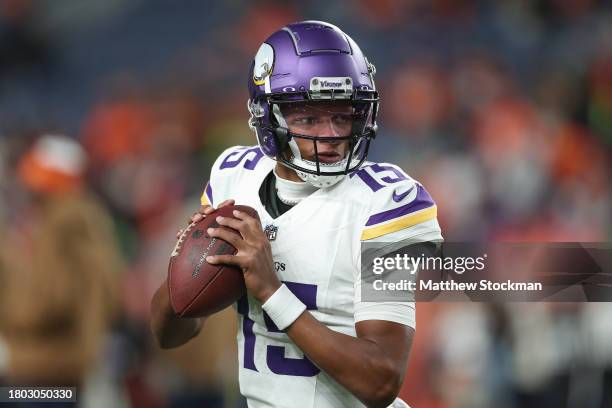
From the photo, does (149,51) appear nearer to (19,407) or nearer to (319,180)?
(19,407)

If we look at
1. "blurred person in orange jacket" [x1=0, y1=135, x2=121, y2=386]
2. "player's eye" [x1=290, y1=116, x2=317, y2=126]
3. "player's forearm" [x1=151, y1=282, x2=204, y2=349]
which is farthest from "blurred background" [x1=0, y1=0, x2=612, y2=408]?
"player's eye" [x1=290, y1=116, x2=317, y2=126]

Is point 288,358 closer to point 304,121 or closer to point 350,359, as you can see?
point 350,359

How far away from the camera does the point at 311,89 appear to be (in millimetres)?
2369

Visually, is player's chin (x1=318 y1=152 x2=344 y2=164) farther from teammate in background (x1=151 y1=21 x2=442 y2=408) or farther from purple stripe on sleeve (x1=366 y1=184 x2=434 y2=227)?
purple stripe on sleeve (x1=366 y1=184 x2=434 y2=227)

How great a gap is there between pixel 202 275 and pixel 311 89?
55 cm

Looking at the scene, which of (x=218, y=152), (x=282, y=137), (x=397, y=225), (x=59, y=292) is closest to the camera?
(x=397, y=225)

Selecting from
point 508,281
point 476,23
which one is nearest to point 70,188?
point 508,281

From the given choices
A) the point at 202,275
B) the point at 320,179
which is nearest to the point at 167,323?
the point at 202,275

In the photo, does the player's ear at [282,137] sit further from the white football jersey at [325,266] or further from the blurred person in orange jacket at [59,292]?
the blurred person in orange jacket at [59,292]

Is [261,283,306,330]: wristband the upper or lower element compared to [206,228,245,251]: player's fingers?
lower

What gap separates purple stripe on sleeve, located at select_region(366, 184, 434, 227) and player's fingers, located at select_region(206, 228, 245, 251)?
1.08 feet

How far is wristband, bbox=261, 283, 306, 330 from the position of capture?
2.15 metres

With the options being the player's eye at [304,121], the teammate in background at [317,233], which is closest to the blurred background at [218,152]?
the teammate in background at [317,233]

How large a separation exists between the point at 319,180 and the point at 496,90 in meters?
4.82
